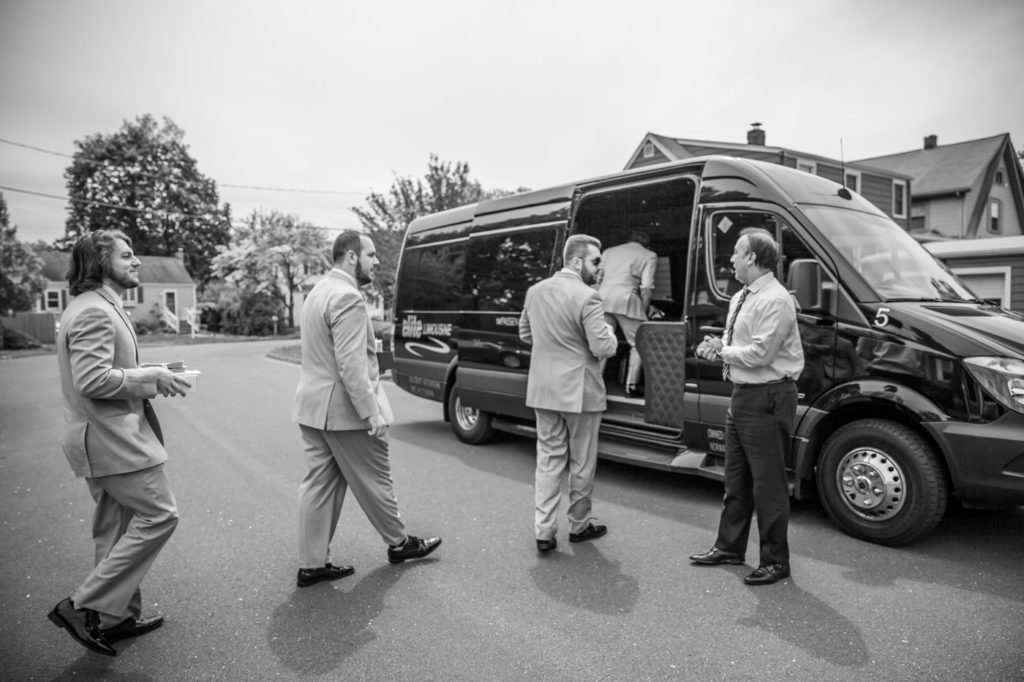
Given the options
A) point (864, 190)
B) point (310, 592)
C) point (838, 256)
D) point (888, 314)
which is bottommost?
point (310, 592)

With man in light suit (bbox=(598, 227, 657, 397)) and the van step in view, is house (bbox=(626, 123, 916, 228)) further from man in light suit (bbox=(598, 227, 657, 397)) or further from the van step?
the van step

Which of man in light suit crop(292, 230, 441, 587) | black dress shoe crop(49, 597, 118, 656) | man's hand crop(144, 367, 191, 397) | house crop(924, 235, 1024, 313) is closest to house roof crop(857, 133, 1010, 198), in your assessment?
house crop(924, 235, 1024, 313)

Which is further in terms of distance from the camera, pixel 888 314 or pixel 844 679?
pixel 888 314

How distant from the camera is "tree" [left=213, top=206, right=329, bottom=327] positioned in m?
40.7

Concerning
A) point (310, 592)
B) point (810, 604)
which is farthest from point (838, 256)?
point (310, 592)

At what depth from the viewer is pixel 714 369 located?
535cm

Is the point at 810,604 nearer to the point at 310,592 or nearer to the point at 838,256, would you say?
the point at 838,256

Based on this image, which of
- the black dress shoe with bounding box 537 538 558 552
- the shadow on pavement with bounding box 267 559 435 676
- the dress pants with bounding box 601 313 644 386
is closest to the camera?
the shadow on pavement with bounding box 267 559 435 676

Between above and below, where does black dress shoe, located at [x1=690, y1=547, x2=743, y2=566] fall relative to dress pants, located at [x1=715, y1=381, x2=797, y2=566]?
below

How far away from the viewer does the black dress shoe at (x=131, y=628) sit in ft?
10.9

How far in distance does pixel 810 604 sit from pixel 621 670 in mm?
1304

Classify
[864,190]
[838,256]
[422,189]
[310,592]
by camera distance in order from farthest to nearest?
[864,190] → [422,189] → [838,256] → [310,592]

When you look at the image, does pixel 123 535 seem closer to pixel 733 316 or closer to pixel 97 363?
pixel 97 363

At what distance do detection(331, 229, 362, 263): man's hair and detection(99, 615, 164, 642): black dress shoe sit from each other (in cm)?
219
